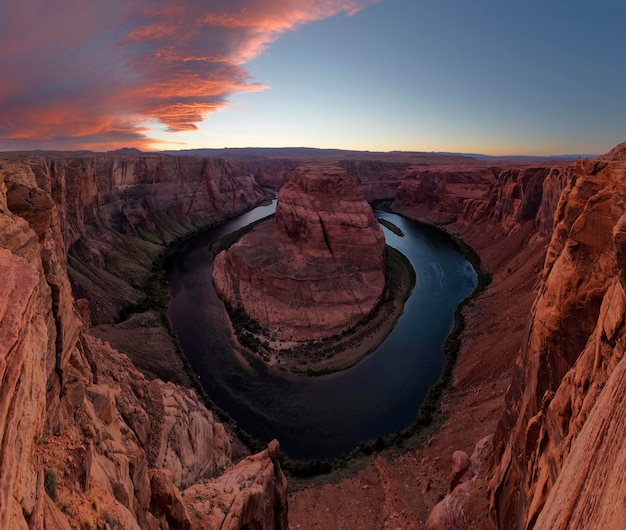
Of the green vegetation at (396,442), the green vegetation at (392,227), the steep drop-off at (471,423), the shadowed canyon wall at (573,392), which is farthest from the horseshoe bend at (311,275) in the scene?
the green vegetation at (392,227)

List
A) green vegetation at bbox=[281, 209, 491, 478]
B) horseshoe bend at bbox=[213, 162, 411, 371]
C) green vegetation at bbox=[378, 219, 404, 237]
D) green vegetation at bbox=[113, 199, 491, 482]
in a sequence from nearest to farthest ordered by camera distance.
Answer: green vegetation at bbox=[281, 209, 491, 478], green vegetation at bbox=[113, 199, 491, 482], horseshoe bend at bbox=[213, 162, 411, 371], green vegetation at bbox=[378, 219, 404, 237]

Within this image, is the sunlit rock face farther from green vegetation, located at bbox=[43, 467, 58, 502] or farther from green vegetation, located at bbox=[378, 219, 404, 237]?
green vegetation, located at bbox=[378, 219, 404, 237]

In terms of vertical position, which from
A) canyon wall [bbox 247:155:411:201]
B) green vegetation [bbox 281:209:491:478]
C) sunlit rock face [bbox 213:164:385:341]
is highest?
canyon wall [bbox 247:155:411:201]

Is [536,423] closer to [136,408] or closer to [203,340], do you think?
[136,408]

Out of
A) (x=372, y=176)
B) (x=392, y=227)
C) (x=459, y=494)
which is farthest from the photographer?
(x=372, y=176)

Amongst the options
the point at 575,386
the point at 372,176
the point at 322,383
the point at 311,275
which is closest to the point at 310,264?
the point at 311,275

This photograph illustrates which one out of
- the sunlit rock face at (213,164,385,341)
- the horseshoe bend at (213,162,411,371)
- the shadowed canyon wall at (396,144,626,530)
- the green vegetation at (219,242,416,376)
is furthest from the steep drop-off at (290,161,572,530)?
the sunlit rock face at (213,164,385,341)

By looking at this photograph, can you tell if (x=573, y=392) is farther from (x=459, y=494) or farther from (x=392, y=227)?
(x=392, y=227)
